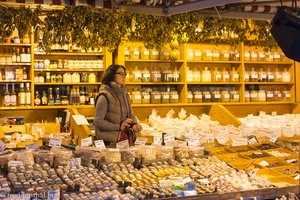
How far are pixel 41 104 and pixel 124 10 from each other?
2433 millimetres

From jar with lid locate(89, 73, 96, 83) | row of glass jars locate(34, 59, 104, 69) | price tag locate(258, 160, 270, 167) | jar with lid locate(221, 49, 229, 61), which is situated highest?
jar with lid locate(221, 49, 229, 61)

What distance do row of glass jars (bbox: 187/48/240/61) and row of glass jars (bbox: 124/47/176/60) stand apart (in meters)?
0.43

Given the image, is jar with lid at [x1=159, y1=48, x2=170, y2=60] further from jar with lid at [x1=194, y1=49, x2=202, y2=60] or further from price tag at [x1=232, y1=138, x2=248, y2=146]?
price tag at [x1=232, y1=138, x2=248, y2=146]

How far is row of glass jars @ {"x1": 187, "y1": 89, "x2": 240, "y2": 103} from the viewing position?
8.18 metres

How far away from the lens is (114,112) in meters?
5.72

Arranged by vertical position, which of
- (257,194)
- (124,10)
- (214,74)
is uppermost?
(124,10)

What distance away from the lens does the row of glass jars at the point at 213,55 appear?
27.0 ft

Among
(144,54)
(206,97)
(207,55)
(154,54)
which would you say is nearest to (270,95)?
(206,97)

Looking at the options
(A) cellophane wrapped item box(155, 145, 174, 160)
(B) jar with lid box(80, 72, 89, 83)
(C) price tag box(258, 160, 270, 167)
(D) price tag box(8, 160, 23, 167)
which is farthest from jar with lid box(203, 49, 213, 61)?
(D) price tag box(8, 160, 23, 167)

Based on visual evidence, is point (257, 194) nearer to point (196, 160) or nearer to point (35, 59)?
point (196, 160)

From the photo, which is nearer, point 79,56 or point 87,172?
point 87,172

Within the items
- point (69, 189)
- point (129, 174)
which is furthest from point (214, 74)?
point (69, 189)

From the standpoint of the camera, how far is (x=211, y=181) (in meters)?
3.90

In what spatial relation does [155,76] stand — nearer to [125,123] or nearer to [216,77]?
[216,77]
